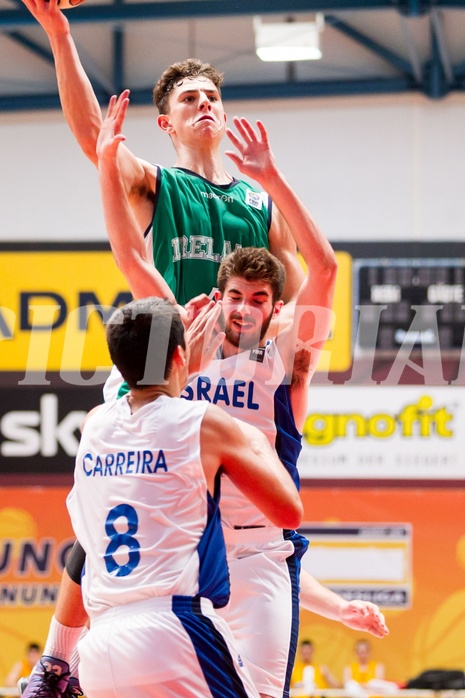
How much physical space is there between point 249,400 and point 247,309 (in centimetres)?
49

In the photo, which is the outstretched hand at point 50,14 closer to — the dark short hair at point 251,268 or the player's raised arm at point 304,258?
the player's raised arm at point 304,258

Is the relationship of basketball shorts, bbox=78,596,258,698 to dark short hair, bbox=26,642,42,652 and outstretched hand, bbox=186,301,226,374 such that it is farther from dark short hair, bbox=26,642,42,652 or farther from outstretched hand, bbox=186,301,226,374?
dark short hair, bbox=26,642,42,652

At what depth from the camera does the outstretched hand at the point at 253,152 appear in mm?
4824

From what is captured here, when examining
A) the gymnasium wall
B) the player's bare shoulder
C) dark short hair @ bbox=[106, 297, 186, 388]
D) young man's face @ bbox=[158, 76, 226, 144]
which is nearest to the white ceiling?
the gymnasium wall

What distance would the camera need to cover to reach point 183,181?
5.35 m

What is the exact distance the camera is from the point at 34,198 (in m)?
15.6

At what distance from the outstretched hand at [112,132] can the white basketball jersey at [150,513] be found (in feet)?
4.45

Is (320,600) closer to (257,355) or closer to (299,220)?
(257,355)

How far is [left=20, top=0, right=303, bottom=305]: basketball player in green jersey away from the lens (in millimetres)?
5078

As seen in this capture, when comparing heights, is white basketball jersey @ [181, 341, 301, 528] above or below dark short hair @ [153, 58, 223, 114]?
below

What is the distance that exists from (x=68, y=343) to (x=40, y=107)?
3909 mm

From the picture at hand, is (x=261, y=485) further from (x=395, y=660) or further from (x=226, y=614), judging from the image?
(x=395, y=660)

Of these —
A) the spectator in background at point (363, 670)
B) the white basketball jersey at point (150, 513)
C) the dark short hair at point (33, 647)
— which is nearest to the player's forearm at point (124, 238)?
the white basketball jersey at point (150, 513)

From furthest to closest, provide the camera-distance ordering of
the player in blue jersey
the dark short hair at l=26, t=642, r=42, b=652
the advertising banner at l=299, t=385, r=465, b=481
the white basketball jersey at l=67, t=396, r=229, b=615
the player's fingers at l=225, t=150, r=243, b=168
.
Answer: the advertising banner at l=299, t=385, r=465, b=481, the dark short hair at l=26, t=642, r=42, b=652, the player in blue jersey, the player's fingers at l=225, t=150, r=243, b=168, the white basketball jersey at l=67, t=396, r=229, b=615
